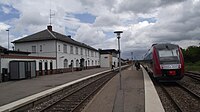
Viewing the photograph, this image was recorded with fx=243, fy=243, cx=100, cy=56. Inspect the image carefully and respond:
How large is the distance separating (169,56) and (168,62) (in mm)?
533

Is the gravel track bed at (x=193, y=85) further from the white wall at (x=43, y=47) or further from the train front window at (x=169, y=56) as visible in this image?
the white wall at (x=43, y=47)

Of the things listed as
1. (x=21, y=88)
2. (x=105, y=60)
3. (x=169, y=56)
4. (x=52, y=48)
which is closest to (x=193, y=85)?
(x=169, y=56)

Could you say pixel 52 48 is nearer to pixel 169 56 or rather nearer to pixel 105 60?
pixel 169 56

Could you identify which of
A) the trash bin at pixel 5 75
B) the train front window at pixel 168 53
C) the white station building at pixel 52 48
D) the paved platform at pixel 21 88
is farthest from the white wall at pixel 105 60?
the train front window at pixel 168 53

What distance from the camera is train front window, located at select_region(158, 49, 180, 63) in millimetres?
16922

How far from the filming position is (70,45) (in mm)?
48344

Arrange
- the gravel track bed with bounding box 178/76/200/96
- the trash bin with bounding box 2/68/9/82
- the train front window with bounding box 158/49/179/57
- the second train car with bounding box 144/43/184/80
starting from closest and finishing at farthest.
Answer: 1. the gravel track bed with bounding box 178/76/200/96
2. the second train car with bounding box 144/43/184/80
3. the train front window with bounding box 158/49/179/57
4. the trash bin with bounding box 2/68/9/82

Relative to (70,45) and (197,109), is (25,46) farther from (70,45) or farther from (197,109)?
(197,109)

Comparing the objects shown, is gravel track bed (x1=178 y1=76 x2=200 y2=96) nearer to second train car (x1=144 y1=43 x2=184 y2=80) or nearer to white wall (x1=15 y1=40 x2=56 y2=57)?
second train car (x1=144 y1=43 x2=184 y2=80)

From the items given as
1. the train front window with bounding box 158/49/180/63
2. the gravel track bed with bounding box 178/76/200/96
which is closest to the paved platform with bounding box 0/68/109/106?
the train front window with bounding box 158/49/180/63

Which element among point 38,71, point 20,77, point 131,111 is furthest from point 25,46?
point 131,111

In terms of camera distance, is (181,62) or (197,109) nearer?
(197,109)

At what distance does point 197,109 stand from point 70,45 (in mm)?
40619

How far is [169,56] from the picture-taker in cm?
1716
